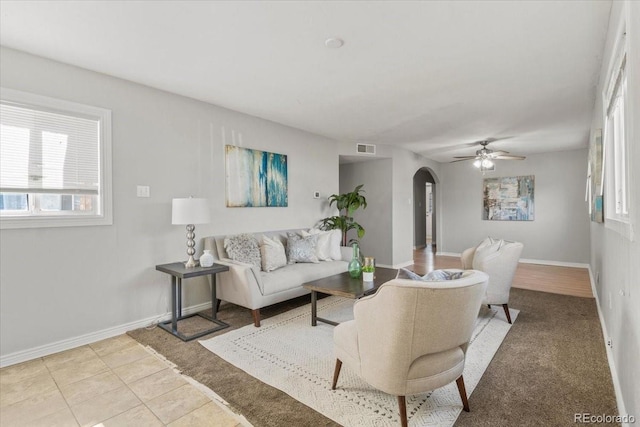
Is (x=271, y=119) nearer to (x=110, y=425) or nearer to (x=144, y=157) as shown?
(x=144, y=157)

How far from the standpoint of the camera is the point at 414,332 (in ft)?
5.22

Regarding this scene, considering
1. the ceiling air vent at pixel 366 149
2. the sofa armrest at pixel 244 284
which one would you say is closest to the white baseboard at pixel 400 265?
the ceiling air vent at pixel 366 149

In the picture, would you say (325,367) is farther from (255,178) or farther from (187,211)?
(255,178)

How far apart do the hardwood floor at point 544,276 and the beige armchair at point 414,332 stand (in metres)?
3.90

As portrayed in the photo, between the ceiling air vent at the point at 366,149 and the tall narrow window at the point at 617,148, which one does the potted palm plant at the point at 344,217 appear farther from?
the tall narrow window at the point at 617,148

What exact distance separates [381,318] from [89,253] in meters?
2.77

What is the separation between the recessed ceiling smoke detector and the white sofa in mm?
2156

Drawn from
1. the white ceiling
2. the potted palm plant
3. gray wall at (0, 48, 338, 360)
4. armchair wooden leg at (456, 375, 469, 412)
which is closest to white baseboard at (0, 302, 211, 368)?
gray wall at (0, 48, 338, 360)

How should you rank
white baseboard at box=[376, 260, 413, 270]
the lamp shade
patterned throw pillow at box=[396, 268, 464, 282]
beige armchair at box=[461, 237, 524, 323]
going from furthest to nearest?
white baseboard at box=[376, 260, 413, 270] → beige armchair at box=[461, 237, 524, 323] → the lamp shade → patterned throw pillow at box=[396, 268, 464, 282]

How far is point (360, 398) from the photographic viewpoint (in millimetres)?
2020

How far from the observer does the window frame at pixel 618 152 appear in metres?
1.61

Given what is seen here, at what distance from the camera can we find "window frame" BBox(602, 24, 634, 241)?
63.4 inches

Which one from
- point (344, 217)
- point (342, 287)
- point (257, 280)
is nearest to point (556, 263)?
point (344, 217)

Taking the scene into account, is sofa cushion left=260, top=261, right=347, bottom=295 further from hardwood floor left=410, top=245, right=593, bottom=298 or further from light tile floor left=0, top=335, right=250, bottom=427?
hardwood floor left=410, top=245, right=593, bottom=298
